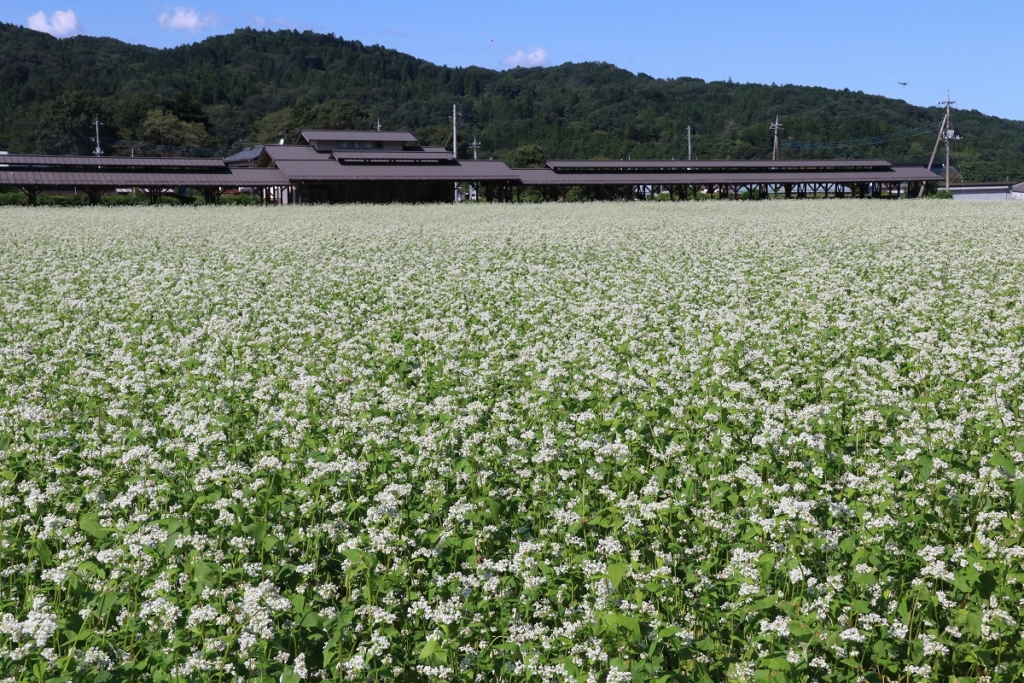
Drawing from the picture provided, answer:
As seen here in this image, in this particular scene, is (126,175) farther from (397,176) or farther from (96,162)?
(397,176)

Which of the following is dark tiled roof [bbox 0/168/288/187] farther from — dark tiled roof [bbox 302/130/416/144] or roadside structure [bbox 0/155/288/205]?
dark tiled roof [bbox 302/130/416/144]

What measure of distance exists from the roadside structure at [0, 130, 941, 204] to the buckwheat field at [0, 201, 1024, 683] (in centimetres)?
4694

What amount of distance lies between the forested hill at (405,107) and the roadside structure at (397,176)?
39172mm

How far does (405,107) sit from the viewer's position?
150875 mm

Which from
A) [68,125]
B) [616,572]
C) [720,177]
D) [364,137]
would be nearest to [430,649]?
[616,572]

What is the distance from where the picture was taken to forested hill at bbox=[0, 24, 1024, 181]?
114750 millimetres

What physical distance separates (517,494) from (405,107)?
500 feet

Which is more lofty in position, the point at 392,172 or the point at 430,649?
the point at 392,172

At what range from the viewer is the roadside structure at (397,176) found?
185ft

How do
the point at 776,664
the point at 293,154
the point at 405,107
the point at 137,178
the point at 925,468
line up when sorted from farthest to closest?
the point at 405,107
the point at 293,154
the point at 137,178
the point at 925,468
the point at 776,664

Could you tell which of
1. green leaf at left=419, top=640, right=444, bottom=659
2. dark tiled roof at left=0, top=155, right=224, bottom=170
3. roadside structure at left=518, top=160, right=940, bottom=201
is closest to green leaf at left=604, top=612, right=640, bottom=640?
green leaf at left=419, top=640, right=444, bottom=659

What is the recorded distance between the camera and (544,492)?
5.77 m

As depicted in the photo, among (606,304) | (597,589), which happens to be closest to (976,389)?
(597,589)

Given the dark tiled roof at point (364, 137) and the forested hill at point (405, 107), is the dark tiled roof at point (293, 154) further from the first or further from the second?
the forested hill at point (405, 107)
